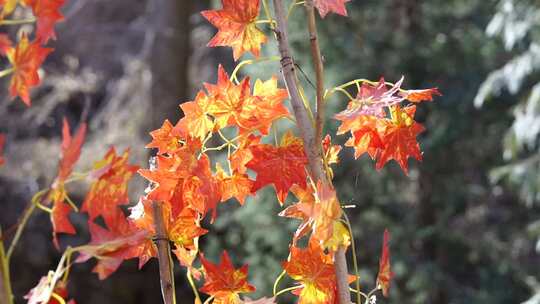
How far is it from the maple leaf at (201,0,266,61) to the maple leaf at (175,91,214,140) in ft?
0.18

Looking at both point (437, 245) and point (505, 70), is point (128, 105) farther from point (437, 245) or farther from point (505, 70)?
point (505, 70)

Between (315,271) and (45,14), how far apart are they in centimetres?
54

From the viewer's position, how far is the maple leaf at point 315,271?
0.75m

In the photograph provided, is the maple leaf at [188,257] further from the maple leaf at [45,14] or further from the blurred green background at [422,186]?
the blurred green background at [422,186]

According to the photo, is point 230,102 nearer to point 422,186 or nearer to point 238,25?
point 238,25

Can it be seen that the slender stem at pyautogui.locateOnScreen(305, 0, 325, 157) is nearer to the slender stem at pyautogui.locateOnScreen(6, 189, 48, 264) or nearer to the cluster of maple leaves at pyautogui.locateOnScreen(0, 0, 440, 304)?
the cluster of maple leaves at pyautogui.locateOnScreen(0, 0, 440, 304)

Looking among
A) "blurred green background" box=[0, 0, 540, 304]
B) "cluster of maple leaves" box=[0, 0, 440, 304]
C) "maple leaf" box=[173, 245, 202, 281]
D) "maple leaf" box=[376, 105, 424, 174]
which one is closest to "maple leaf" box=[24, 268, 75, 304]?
"cluster of maple leaves" box=[0, 0, 440, 304]

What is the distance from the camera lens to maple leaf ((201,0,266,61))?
71 cm

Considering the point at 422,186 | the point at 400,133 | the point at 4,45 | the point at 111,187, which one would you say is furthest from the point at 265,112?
the point at 422,186

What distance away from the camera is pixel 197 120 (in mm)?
726

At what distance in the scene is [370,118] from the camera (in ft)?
2.40

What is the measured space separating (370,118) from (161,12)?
4.70 meters

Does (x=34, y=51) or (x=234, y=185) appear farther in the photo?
(x=34, y=51)

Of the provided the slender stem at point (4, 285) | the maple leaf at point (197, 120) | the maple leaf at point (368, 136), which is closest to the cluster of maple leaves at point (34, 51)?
the slender stem at point (4, 285)
